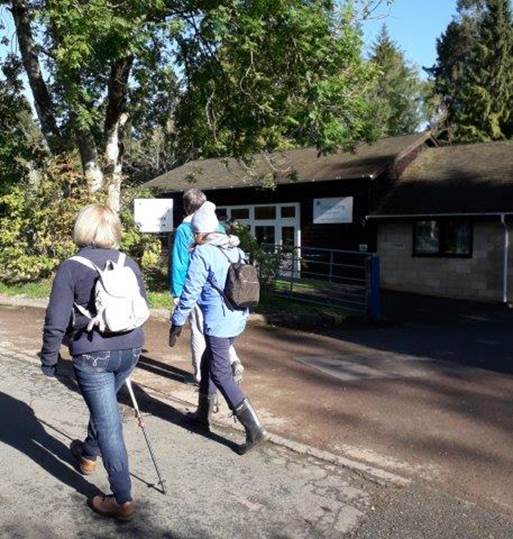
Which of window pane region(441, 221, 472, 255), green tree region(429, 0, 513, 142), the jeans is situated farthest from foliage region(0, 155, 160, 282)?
green tree region(429, 0, 513, 142)

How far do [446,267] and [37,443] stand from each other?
1614 cm

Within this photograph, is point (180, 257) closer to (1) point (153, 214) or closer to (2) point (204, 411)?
(2) point (204, 411)

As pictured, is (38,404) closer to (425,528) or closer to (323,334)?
(425,528)

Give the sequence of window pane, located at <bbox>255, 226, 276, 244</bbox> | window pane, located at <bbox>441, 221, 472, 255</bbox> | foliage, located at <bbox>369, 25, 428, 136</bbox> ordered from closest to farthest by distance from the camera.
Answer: window pane, located at <bbox>441, 221, 472, 255</bbox>, window pane, located at <bbox>255, 226, 276, 244</bbox>, foliage, located at <bbox>369, 25, 428, 136</bbox>

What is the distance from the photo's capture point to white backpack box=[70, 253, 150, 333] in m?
3.66

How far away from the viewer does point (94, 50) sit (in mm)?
10977

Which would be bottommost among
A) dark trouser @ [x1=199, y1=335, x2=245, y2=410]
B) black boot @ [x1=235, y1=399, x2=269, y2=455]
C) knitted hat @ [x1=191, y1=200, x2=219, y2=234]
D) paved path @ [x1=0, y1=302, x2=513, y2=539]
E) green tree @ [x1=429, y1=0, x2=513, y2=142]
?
paved path @ [x1=0, y1=302, x2=513, y2=539]

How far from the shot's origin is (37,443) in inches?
200

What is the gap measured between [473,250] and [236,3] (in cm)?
1065

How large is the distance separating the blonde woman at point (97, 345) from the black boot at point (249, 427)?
4.05 ft

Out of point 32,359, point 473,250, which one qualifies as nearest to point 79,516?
point 32,359

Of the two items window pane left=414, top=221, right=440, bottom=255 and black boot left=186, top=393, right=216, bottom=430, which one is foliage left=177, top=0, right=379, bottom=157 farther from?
black boot left=186, top=393, right=216, bottom=430

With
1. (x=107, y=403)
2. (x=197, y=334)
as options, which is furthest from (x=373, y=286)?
(x=107, y=403)

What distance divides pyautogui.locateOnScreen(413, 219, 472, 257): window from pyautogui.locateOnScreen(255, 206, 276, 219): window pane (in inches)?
224
